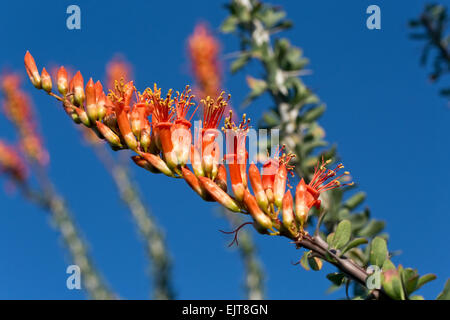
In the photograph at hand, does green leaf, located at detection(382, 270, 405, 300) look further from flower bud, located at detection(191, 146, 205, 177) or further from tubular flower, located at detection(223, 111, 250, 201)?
flower bud, located at detection(191, 146, 205, 177)

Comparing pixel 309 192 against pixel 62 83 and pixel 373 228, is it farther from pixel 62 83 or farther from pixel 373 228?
pixel 62 83

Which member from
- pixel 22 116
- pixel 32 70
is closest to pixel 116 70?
pixel 22 116

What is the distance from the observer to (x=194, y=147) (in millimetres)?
2455

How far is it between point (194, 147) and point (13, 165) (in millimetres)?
8215

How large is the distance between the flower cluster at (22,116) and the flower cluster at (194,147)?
6.99 m

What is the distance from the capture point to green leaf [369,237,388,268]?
220 centimetres

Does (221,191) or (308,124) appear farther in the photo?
(308,124)

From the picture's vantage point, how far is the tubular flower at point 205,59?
6.97 m

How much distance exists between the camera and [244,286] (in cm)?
878

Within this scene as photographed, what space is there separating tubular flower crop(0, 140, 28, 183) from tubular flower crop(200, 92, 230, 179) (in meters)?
7.91

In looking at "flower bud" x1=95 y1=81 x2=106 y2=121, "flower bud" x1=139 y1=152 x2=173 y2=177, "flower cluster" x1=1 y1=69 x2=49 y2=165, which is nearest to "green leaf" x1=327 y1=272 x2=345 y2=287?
"flower bud" x1=139 y1=152 x2=173 y2=177
